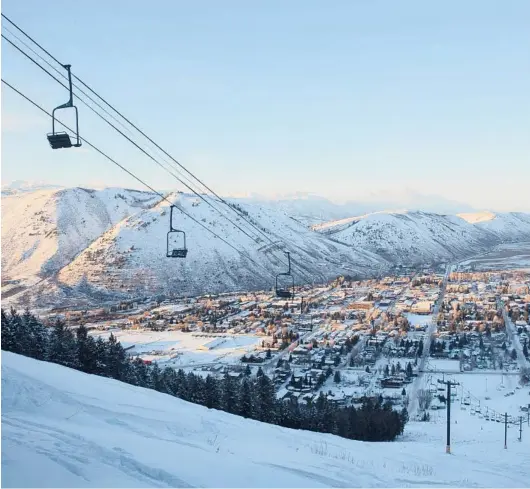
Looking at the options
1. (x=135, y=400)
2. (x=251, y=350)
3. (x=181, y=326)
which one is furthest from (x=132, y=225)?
(x=135, y=400)

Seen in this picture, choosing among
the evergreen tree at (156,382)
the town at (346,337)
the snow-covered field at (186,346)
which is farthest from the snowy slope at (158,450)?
the snow-covered field at (186,346)

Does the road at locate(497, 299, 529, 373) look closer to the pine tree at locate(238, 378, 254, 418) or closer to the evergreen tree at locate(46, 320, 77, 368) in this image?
the pine tree at locate(238, 378, 254, 418)

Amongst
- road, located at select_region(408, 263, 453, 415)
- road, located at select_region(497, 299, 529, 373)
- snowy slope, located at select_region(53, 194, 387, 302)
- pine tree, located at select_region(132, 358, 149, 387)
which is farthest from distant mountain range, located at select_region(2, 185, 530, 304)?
pine tree, located at select_region(132, 358, 149, 387)

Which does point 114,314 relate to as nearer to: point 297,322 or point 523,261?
point 297,322

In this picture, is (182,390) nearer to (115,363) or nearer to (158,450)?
(115,363)

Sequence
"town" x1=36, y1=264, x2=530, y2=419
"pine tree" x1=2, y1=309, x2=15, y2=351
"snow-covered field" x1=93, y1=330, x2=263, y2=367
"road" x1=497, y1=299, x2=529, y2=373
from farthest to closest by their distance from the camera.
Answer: "road" x1=497, y1=299, x2=529, y2=373 → "snow-covered field" x1=93, y1=330, x2=263, y2=367 → "town" x1=36, y1=264, x2=530, y2=419 → "pine tree" x1=2, y1=309, x2=15, y2=351

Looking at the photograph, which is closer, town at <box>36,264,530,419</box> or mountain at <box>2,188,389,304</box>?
town at <box>36,264,530,419</box>
